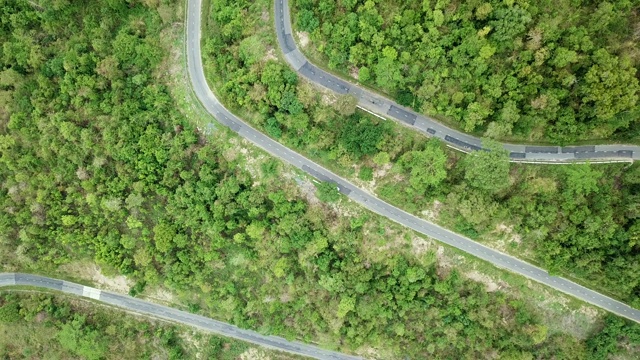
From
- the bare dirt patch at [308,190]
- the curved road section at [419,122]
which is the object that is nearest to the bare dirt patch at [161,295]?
the bare dirt patch at [308,190]

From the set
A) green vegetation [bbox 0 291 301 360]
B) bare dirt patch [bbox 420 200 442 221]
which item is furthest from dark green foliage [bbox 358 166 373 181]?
green vegetation [bbox 0 291 301 360]

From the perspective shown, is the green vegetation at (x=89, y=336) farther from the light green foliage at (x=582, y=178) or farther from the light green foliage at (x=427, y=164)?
the light green foliage at (x=582, y=178)

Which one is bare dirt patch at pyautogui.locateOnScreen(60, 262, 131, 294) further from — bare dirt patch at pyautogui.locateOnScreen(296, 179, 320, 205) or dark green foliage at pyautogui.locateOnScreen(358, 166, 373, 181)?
dark green foliage at pyautogui.locateOnScreen(358, 166, 373, 181)

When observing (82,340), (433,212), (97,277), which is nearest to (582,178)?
(433,212)

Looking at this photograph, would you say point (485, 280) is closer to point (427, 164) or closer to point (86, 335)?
point (427, 164)

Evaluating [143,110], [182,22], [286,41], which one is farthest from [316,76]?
[143,110]

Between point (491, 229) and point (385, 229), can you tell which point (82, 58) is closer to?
point (385, 229)
